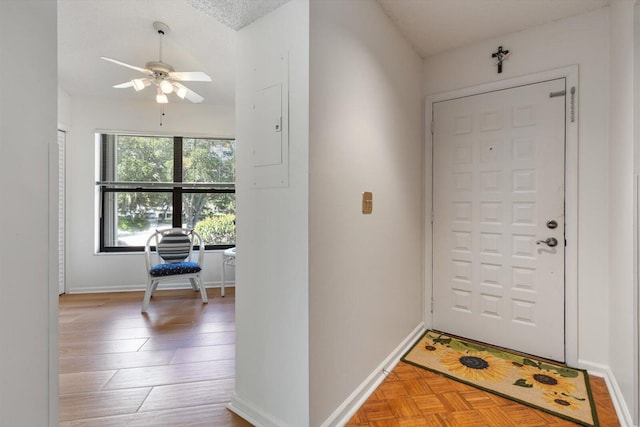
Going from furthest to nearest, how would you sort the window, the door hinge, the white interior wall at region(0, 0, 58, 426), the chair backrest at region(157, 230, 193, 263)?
the window
the chair backrest at region(157, 230, 193, 263)
the door hinge
the white interior wall at region(0, 0, 58, 426)

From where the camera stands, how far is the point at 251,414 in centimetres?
160

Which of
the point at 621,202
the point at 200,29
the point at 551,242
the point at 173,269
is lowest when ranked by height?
the point at 173,269

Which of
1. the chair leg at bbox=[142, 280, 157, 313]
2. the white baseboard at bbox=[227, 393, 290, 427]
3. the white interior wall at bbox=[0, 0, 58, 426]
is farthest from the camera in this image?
the chair leg at bbox=[142, 280, 157, 313]

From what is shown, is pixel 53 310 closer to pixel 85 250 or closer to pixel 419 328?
pixel 419 328

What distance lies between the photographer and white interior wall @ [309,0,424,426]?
1433mm

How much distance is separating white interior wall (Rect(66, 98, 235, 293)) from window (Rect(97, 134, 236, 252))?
0.45 ft

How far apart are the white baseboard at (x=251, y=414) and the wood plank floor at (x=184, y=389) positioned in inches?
1.4

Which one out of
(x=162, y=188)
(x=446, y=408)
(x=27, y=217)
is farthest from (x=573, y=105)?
(x=162, y=188)

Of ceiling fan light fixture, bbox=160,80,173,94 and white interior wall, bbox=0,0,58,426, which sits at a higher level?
ceiling fan light fixture, bbox=160,80,173,94

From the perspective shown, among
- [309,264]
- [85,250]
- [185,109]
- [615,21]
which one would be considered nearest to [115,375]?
[309,264]

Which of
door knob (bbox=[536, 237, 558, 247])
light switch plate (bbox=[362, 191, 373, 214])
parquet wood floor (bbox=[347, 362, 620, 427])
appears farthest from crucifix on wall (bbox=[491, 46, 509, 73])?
parquet wood floor (bbox=[347, 362, 620, 427])

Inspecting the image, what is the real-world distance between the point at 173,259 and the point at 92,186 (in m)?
1.57

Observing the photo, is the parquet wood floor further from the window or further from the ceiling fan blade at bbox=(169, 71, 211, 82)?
the window

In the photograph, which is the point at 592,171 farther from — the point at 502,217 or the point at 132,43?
the point at 132,43
